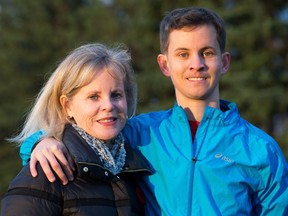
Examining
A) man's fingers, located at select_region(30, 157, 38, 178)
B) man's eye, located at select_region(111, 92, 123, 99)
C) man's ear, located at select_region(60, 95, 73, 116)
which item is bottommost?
man's fingers, located at select_region(30, 157, 38, 178)

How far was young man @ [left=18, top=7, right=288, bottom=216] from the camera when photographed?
10.3ft

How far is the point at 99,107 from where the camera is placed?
120 inches

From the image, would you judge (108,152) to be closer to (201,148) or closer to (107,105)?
(107,105)

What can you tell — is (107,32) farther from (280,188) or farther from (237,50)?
(280,188)

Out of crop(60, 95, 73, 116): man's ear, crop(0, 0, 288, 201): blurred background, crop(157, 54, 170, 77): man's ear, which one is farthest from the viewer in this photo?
crop(0, 0, 288, 201): blurred background

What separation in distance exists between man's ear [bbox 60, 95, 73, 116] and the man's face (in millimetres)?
658

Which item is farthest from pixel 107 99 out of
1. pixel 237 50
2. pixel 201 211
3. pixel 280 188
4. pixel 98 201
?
pixel 237 50

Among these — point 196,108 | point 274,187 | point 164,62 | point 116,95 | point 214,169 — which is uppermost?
point 164,62

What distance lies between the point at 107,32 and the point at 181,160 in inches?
707

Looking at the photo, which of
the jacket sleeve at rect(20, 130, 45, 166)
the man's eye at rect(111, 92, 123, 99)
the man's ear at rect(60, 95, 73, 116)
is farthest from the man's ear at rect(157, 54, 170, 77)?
the jacket sleeve at rect(20, 130, 45, 166)

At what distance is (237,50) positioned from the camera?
1623cm

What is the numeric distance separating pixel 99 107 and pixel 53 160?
362mm

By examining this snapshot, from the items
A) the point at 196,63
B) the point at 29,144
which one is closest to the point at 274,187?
the point at 196,63

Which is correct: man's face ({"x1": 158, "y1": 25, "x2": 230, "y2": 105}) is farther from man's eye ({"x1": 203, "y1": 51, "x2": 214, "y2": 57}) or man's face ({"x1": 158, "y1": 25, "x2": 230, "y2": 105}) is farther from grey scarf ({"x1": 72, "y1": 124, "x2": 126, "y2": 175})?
grey scarf ({"x1": 72, "y1": 124, "x2": 126, "y2": 175})
